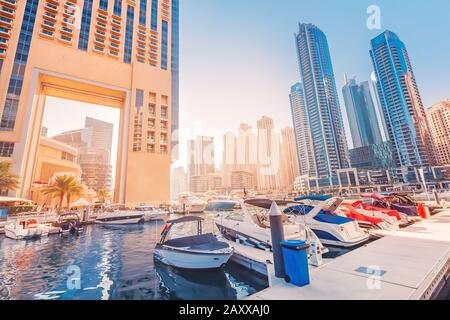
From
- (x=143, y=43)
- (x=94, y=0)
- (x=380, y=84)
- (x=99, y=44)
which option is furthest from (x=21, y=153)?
(x=380, y=84)

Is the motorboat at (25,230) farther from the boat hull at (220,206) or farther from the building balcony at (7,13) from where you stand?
the building balcony at (7,13)

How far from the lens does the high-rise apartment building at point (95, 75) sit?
96.0 ft

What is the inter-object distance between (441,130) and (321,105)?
54.2m

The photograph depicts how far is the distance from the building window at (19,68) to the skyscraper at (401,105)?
121 metres

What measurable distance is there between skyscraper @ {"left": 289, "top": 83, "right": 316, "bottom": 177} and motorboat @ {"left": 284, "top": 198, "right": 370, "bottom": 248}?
4064 inches

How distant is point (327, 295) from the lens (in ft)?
10.9

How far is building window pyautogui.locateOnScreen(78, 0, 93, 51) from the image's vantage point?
3697 centimetres

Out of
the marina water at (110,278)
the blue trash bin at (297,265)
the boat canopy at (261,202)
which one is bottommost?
the marina water at (110,278)

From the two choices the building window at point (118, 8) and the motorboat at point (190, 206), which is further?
the building window at point (118, 8)

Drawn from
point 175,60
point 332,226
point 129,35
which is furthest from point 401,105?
point 332,226

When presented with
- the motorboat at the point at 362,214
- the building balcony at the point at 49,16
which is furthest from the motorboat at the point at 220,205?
the building balcony at the point at 49,16

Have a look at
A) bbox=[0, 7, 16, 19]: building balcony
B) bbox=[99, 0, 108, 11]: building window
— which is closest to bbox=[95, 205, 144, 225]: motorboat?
bbox=[0, 7, 16, 19]: building balcony

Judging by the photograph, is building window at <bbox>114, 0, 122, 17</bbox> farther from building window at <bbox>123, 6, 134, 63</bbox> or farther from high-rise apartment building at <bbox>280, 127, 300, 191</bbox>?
high-rise apartment building at <bbox>280, 127, 300, 191</bbox>

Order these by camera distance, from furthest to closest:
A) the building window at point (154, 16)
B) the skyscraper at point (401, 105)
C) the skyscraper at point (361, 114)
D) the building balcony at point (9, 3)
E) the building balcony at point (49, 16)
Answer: the skyscraper at point (361, 114) → the skyscraper at point (401, 105) → the building window at point (154, 16) → the building balcony at point (49, 16) → the building balcony at point (9, 3)
